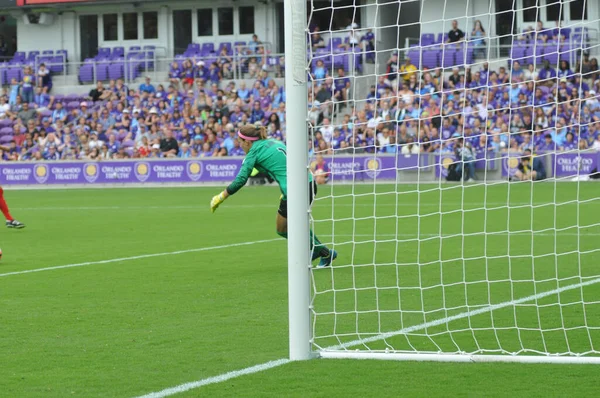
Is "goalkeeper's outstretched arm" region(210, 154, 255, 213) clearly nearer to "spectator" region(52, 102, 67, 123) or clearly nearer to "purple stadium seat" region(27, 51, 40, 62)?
"spectator" region(52, 102, 67, 123)

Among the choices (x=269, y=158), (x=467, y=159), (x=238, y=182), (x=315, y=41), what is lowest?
(x=467, y=159)

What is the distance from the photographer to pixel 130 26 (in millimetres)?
45719

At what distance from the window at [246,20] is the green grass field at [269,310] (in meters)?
27.5

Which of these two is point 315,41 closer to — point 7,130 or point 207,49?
point 7,130

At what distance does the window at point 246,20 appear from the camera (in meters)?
43.9

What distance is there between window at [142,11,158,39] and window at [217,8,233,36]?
2.89 m

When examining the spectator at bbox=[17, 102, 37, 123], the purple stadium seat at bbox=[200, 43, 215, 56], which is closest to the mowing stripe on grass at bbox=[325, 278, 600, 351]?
the spectator at bbox=[17, 102, 37, 123]

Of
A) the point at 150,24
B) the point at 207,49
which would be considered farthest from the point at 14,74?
the point at 207,49

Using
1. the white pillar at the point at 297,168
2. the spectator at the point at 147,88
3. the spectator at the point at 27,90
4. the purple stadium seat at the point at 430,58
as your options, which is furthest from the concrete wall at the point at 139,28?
the white pillar at the point at 297,168

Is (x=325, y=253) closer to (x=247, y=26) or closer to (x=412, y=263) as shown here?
(x=412, y=263)

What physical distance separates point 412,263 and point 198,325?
439 cm

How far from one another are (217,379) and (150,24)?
133 ft

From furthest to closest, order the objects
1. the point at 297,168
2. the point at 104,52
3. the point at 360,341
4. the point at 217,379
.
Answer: the point at 104,52, the point at 360,341, the point at 297,168, the point at 217,379

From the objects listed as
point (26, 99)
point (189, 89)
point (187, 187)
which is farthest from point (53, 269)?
point (26, 99)
